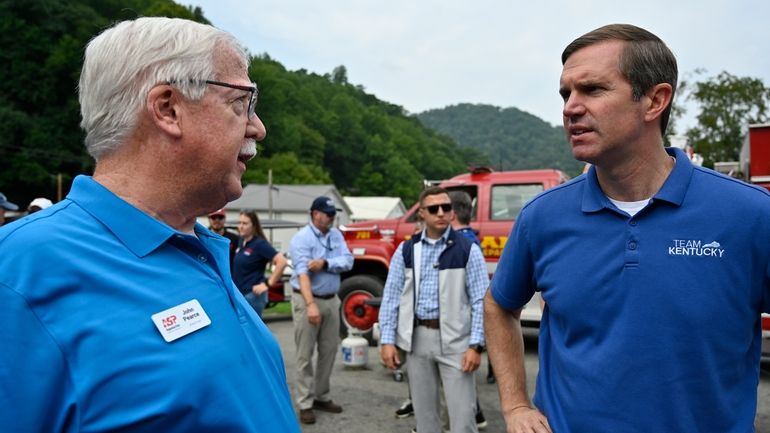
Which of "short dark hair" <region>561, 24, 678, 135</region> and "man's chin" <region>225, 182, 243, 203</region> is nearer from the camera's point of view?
"man's chin" <region>225, 182, 243, 203</region>

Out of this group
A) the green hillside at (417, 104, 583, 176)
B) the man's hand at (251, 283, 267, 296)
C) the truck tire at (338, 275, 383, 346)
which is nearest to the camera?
the man's hand at (251, 283, 267, 296)

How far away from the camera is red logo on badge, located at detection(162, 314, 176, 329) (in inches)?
49.9

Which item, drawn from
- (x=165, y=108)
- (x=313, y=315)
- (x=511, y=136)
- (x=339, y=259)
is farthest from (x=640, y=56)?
(x=511, y=136)

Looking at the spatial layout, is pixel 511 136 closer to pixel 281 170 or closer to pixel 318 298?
pixel 281 170

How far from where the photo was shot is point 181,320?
1.30 meters

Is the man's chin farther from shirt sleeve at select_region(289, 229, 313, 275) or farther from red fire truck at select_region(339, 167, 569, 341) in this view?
red fire truck at select_region(339, 167, 569, 341)

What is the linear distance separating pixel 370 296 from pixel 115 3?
2114 inches

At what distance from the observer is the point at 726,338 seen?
1.76 metres

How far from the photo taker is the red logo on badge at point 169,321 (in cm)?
127

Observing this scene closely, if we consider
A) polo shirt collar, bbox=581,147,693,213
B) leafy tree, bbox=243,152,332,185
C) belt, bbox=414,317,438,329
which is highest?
leafy tree, bbox=243,152,332,185

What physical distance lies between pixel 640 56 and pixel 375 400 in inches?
218

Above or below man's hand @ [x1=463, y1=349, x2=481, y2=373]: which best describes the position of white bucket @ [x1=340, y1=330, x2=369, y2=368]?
below

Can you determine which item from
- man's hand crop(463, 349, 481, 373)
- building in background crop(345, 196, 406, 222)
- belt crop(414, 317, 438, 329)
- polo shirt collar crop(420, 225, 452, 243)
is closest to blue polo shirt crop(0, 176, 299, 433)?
man's hand crop(463, 349, 481, 373)

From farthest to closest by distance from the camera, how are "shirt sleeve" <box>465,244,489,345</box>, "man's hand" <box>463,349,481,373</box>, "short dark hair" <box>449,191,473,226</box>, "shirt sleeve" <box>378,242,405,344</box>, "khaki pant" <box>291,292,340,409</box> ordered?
"short dark hair" <box>449,191,473,226</box> < "khaki pant" <box>291,292,340,409</box> < "shirt sleeve" <box>378,242,405,344</box> < "shirt sleeve" <box>465,244,489,345</box> < "man's hand" <box>463,349,481,373</box>
